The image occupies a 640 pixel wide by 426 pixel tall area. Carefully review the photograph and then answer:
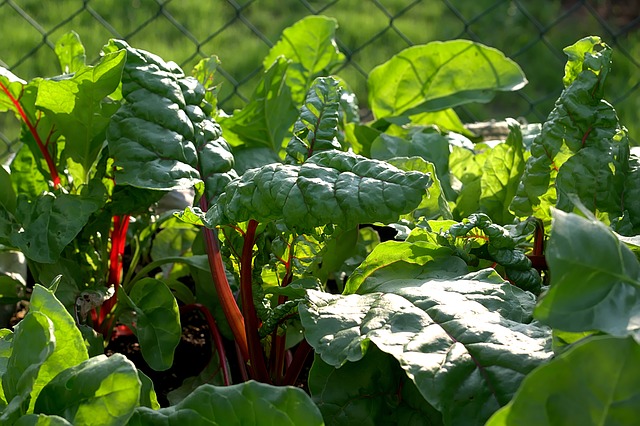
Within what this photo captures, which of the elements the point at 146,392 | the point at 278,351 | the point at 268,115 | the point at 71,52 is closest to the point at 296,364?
the point at 278,351

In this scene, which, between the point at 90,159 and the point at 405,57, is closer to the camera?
the point at 90,159

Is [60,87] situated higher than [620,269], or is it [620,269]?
[60,87]

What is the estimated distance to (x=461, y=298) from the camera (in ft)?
3.23

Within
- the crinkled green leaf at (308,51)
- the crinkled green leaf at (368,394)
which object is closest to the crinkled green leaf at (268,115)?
the crinkled green leaf at (308,51)

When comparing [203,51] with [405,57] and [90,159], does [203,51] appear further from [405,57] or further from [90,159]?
[90,159]

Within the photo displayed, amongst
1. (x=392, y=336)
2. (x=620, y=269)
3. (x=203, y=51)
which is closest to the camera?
(x=620, y=269)

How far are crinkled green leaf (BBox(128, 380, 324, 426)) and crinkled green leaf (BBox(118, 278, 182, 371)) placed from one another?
0.41 m

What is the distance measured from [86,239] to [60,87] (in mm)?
249

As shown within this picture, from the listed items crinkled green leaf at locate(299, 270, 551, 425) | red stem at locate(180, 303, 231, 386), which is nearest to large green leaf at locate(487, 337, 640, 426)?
crinkled green leaf at locate(299, 270, 551, 425)

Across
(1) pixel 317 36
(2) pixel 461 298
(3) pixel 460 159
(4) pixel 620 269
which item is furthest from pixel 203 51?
(4) pixel 620 269

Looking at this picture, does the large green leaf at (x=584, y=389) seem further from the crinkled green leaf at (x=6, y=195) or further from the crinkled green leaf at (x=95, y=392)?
the crinkled green leaf at (x=6, y=195)

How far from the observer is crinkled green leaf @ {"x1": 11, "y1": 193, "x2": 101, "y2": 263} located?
126 centimetres

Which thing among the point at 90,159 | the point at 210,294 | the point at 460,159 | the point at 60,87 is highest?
the point at 60,87

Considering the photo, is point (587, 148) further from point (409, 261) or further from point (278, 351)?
point (278, 351)
